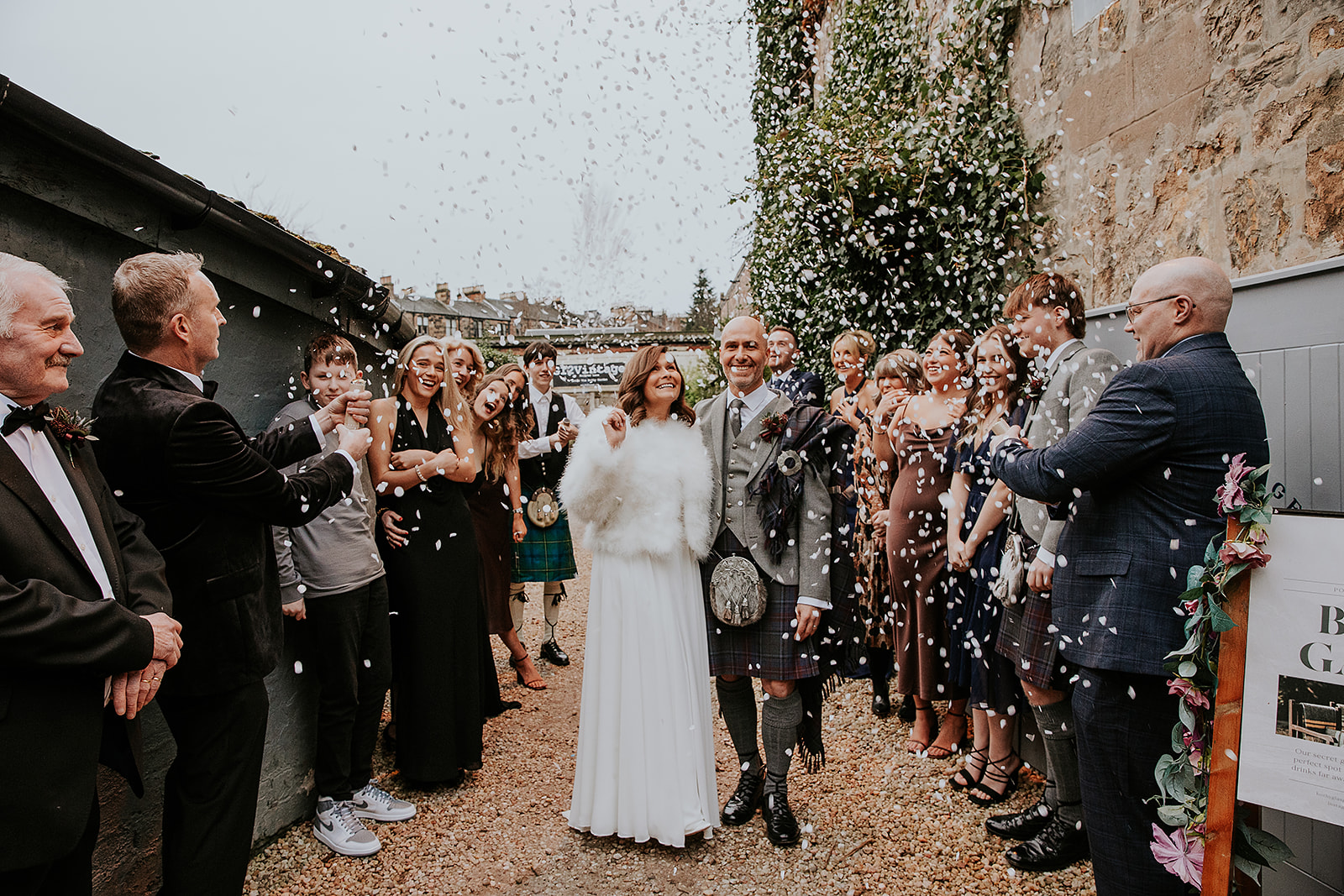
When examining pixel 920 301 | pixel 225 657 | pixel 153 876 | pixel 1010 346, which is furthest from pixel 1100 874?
pixel 920 301

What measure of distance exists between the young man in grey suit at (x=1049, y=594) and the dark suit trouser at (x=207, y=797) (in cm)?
275

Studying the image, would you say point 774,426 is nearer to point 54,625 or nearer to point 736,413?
point 736,413

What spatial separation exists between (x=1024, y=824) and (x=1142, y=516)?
5.15ft

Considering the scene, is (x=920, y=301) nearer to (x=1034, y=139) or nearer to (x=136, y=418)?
(x=1034, y=139)

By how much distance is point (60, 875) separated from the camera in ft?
5.81

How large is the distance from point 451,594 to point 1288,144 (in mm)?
4091

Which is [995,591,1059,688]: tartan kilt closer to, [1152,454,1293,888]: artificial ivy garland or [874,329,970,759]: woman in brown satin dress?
[1152,454,1293,888]: artificial ivy garland

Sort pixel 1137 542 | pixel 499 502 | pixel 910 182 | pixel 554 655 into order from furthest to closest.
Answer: pixel 554 655, pixel 499 502, pixel 910 182, pixel 1137 542

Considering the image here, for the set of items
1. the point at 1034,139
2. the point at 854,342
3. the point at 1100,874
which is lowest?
the point at 1100,874

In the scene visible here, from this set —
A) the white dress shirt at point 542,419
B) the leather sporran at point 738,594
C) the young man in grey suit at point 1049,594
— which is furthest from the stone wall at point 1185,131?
the white dress shirt at point 542,419

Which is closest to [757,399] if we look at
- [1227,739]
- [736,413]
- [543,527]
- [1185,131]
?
[736,413]

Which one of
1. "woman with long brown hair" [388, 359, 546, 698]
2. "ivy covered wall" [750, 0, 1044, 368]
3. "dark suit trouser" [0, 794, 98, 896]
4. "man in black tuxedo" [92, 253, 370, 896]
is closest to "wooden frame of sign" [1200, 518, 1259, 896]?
"man in black tuxedo" [92, 253, 370, 896]

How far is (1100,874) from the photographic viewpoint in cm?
229

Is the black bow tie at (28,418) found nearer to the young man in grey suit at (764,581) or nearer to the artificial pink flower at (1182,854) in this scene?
the young man in grey suit at (764,581)
